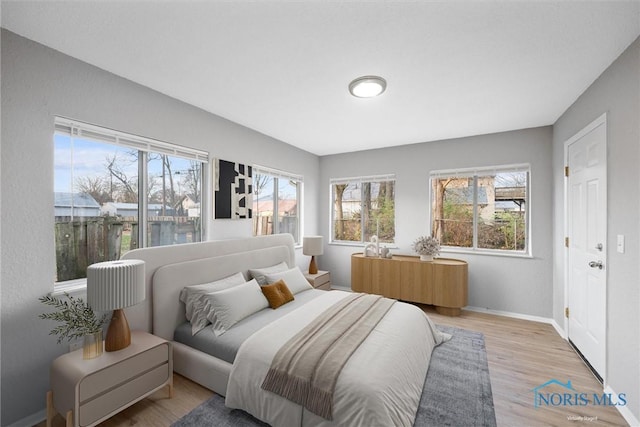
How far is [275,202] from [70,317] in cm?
279

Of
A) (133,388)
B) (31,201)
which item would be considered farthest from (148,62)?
(133,388)

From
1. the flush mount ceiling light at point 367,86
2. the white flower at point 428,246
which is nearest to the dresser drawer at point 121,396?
the flush mount ceiling light at point 367,86

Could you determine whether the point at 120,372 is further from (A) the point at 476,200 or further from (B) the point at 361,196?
(A) the point at 476,200

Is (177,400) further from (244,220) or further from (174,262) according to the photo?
(244,220)

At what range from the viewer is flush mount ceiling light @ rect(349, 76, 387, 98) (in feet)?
7.29

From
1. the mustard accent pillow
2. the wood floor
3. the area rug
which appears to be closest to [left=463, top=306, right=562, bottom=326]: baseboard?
the wood floor

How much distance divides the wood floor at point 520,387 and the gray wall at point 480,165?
517mm

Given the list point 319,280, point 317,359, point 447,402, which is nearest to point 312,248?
point 319,280

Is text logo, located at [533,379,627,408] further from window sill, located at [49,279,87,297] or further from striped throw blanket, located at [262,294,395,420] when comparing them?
window sill, located at [49,279,87,297]

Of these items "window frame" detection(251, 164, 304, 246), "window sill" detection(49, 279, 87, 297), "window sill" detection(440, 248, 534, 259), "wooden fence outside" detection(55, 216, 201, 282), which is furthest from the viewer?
"window frame" detection(251, 164, 304, 246)

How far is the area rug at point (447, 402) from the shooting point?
5.82 ft

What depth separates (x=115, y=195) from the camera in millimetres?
2344

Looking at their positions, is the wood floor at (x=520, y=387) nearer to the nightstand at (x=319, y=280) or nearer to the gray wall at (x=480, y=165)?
the gray wall at (x=480, y=165)

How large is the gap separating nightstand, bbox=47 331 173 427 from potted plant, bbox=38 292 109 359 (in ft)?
0.26
